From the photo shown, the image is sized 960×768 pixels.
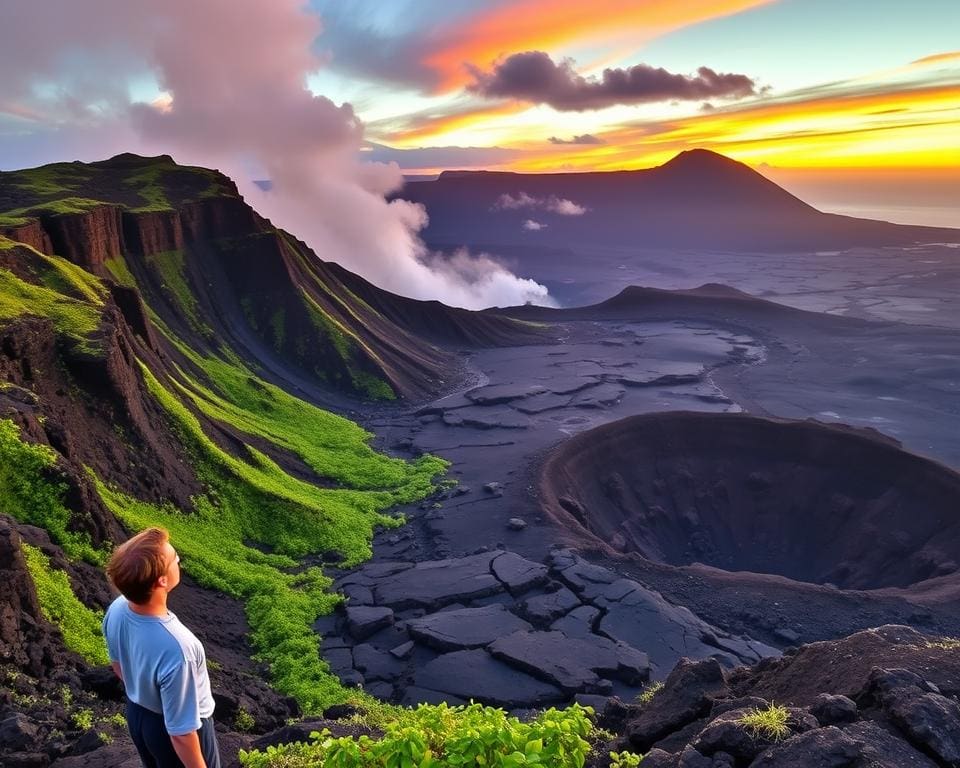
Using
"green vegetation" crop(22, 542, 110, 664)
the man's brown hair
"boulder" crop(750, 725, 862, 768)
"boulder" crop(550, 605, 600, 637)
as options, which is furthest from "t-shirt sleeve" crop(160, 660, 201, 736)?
"boulder" crop(550, 605, 600, 637)

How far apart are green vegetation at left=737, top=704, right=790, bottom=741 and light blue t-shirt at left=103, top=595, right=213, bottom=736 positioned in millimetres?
3623

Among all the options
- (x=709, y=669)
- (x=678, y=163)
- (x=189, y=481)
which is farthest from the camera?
(x=678, y=163)

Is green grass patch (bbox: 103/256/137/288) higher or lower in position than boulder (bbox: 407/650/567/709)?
higher

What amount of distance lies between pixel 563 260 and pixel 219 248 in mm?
122117

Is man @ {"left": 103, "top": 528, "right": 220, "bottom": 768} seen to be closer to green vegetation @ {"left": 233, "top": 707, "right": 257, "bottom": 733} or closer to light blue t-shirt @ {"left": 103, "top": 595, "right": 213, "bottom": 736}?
light blue t-shirt @ {"left": 103, "top": 595, "right": 213, "bottom": 736}

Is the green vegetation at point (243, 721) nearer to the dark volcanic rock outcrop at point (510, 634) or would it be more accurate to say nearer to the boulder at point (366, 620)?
the dark volcanic rock outcrop at point (510, 634)

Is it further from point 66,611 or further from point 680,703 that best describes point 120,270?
point 680,703

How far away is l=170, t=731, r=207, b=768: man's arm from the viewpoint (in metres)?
3.50

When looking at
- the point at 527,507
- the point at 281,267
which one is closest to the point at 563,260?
the point at 281,267

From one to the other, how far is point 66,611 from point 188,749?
6956mm

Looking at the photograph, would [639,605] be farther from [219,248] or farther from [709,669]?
[219,248]

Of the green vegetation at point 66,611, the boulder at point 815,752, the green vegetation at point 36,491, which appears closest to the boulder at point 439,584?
the green vegetation at point 36,491

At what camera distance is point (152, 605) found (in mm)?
3424

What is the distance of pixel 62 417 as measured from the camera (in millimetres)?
14000
